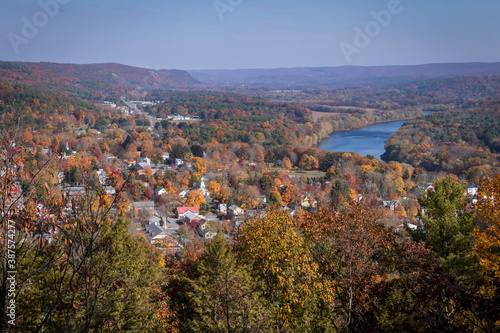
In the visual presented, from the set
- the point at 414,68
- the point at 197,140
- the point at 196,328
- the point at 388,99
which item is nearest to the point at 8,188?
the point at 196,328

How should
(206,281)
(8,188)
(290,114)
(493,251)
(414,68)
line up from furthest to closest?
(414,68)
(290,114)
(206,281)
(493,251)
(8,188)

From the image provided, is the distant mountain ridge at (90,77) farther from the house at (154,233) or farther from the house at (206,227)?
the house at (206,227)

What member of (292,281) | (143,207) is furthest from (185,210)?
(292,281)

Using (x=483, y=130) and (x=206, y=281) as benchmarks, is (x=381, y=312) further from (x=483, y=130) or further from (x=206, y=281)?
(x=483, y=130)

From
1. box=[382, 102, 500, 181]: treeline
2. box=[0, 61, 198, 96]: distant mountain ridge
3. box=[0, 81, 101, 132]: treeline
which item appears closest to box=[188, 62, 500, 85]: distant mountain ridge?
box=[0, 61, 198, 96]: distant mountain ridge

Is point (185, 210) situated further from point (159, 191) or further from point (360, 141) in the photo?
point (360, 141)
